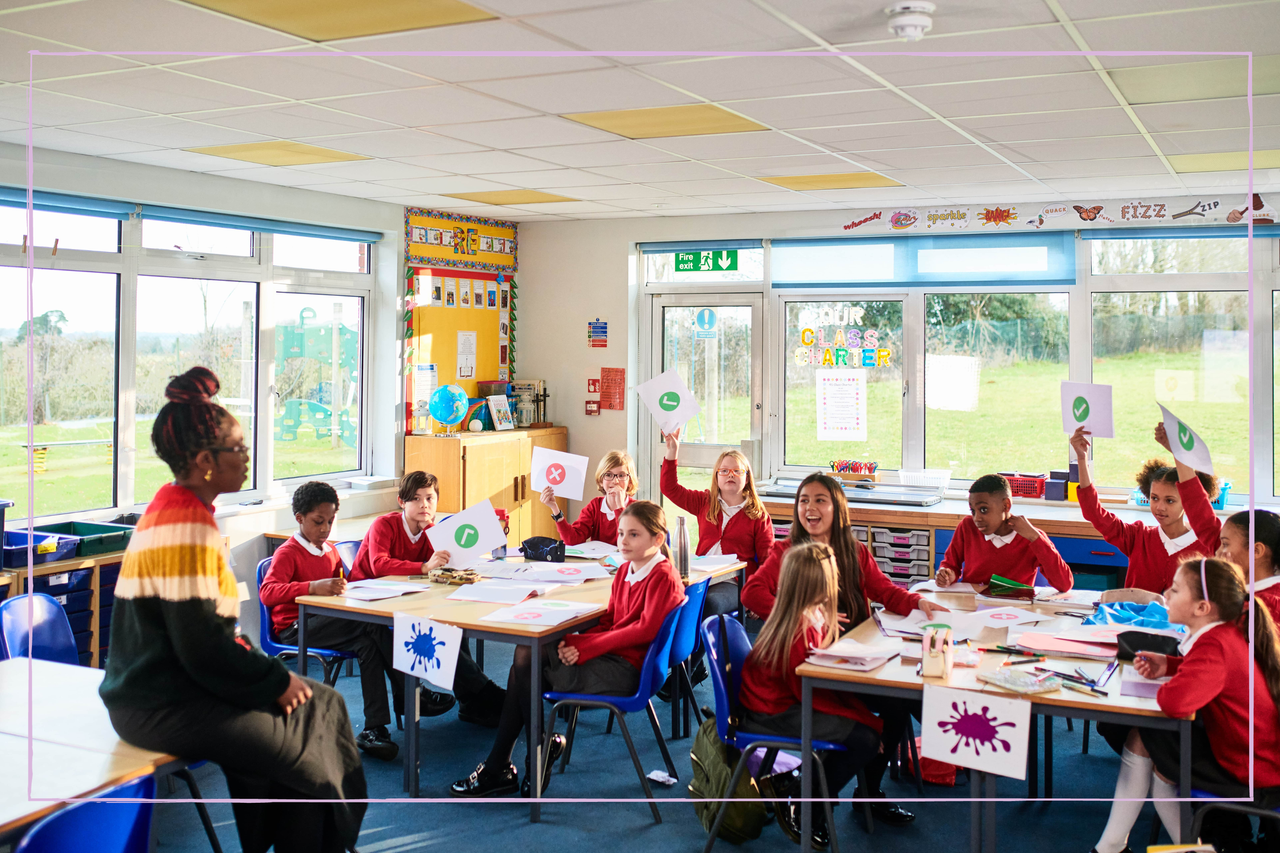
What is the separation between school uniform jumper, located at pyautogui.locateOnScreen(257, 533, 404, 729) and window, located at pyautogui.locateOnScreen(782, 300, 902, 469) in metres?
3.65

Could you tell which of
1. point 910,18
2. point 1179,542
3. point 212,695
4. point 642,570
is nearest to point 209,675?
point 212,695

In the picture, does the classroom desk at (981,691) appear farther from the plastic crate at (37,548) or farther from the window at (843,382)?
the window at (843,382)

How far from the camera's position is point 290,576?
13.3ft

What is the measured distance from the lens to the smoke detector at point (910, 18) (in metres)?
2.56

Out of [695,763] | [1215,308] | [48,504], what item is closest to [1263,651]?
[695,763]

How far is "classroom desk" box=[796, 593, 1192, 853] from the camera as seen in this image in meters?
2.57

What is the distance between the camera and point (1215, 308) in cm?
590

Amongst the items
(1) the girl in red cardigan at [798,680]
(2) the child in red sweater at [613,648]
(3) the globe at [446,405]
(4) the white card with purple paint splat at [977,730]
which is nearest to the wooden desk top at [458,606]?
(2) the child in red sweater at [613,648]

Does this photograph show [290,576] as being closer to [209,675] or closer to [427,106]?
[427,106]

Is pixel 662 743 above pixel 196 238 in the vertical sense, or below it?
below

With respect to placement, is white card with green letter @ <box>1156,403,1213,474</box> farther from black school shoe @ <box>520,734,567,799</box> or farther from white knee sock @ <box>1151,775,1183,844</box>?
black school shoe @ <box>520,734,567,799</box>

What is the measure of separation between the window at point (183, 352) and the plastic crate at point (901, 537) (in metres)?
3.72

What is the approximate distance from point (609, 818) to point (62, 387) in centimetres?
241

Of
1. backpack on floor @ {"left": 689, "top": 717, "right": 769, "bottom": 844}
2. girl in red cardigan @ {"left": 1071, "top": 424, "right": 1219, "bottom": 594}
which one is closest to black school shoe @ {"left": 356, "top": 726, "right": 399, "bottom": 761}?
backpack on floor @ {"left": 689, "top": 717, "right": 769, "bottom": 844}
